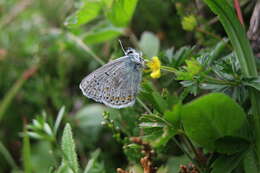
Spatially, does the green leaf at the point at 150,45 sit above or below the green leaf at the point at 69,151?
above

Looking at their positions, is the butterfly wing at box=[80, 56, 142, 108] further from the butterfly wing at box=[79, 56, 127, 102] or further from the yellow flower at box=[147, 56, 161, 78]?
the yellow flower at box=[147, 56, 161, 78]

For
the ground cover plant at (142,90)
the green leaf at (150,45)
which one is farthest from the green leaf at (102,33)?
the green leaf at (150,45)

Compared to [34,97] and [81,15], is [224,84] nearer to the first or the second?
[81,15]

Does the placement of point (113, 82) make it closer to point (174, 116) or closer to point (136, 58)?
point (136, 58)

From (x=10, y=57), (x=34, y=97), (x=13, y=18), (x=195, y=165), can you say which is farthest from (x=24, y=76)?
(x=195, y=165)

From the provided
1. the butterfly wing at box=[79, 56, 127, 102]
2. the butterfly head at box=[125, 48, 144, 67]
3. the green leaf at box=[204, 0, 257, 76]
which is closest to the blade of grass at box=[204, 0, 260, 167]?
the green leaf at box=[204, 0, 257, 76]

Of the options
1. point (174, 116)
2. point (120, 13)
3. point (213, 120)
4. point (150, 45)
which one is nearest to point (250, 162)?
point (213, 120)

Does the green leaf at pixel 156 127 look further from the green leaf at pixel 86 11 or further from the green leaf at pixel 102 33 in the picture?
the green leaf at pixel 102 33
